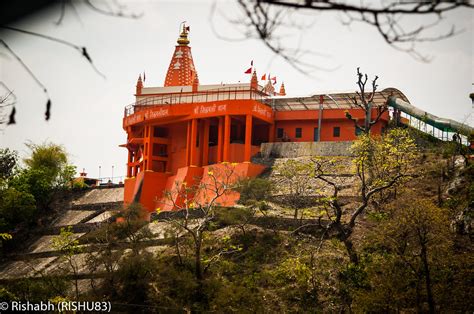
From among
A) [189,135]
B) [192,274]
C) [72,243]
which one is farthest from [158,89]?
[192,274]

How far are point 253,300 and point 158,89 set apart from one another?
21.3 metres

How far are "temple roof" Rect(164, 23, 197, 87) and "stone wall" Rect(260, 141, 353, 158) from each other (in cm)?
780

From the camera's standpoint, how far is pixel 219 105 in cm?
3691

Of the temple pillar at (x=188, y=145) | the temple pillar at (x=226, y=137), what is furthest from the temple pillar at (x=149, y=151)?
the temple pillar at (x=226, y=137)

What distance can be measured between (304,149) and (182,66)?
1104 cm

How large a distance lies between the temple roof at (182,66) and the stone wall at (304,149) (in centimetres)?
780

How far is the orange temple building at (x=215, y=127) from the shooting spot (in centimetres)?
3697

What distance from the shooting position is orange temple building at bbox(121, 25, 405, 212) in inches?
1455

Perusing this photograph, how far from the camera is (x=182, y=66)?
44344 mm

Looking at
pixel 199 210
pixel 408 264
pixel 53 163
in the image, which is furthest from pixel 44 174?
pixel 408 264

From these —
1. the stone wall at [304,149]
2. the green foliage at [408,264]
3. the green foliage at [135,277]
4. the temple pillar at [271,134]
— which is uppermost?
the temple pillar at [271,134]

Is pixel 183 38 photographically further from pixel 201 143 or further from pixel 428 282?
pixel 428 282

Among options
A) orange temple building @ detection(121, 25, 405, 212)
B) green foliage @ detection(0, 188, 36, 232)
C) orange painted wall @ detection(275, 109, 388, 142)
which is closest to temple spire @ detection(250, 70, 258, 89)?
orange temple building @ detection(121, 25, 405, 212)

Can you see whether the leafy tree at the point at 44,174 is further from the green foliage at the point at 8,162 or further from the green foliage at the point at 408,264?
the green foliage at the point at 408,264
